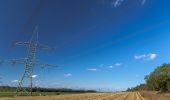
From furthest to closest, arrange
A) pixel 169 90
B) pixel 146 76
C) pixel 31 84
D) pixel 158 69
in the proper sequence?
pixel 146 76
pixel 158 69
pixel 169 90
pixel 31 84

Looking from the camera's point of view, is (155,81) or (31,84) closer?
(31,84)

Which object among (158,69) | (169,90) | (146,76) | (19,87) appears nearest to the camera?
(19,87)

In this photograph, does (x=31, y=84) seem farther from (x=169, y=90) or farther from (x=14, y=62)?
(x=169, y=90)

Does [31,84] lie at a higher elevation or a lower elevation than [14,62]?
lower

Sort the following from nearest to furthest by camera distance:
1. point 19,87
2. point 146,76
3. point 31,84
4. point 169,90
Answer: point 31,84 < point 19,87 < point 169,90 < point 146,76

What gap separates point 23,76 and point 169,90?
5302cm

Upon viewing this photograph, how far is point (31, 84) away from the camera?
2224 inches

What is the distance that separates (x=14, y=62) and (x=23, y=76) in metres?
3.74

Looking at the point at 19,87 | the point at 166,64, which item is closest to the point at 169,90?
the point at 166,64

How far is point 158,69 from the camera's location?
101m

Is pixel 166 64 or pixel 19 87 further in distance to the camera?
pixel 166 64

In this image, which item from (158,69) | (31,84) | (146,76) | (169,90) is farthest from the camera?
Result: (146,76)

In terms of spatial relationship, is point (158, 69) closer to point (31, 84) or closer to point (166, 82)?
point (166, 82)

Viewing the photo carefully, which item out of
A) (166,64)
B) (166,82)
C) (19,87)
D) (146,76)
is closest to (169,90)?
(166,82)
